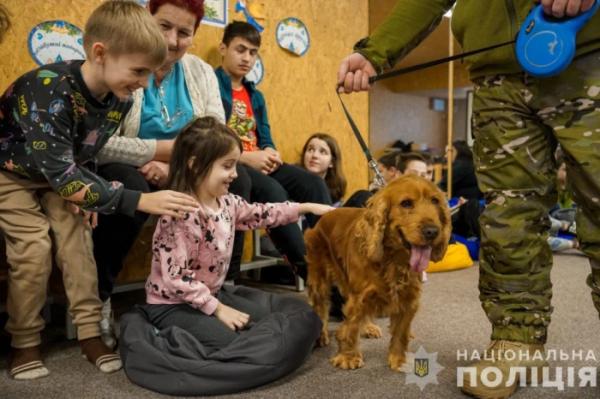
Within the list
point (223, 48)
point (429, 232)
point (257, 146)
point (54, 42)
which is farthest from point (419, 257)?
point (54, 42)

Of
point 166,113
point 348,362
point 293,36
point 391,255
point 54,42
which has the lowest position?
point 348,362

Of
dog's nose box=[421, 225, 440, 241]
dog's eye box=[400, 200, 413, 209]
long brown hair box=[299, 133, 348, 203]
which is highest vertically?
long brown hair box=[299, 133, 348, 203]

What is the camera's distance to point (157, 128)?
2.16 meters

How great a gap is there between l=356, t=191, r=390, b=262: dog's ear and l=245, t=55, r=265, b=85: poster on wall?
1.65m

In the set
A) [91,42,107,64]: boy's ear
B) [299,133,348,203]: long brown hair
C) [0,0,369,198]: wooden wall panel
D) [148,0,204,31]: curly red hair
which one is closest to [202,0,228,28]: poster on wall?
[0,0,369,198]: wooden wall panel

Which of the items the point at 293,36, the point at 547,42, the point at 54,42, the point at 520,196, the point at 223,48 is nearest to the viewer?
the point at 547,42

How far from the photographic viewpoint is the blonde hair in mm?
1531

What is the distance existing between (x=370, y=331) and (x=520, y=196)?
0.89m

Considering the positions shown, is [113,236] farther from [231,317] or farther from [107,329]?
[231,317]

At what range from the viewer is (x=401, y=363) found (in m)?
1.69

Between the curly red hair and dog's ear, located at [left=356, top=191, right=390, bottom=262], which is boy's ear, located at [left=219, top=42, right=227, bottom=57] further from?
dog's ear, located at [left=356, top=191, right=390, bottom=262]

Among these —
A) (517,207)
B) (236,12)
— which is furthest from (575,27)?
(236,12)

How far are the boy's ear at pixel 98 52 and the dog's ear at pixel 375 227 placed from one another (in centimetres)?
97

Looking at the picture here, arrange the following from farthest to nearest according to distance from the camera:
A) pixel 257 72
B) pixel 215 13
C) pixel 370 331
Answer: pixel 257 72 < pixel 215 13 < pixel 370 331
